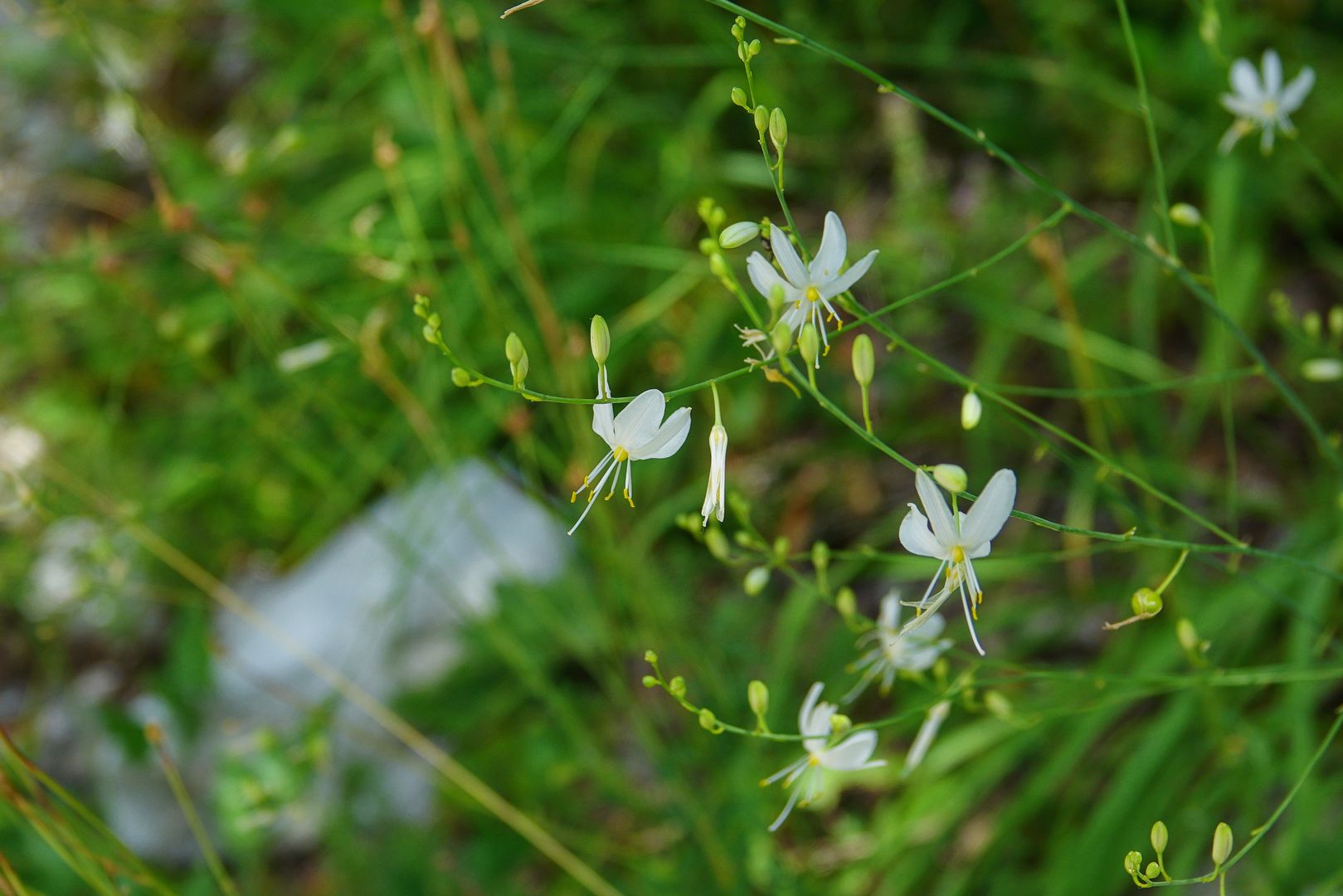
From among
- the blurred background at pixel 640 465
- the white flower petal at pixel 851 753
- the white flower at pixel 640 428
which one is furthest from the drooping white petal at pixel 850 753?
the white flower at pixel 640 428

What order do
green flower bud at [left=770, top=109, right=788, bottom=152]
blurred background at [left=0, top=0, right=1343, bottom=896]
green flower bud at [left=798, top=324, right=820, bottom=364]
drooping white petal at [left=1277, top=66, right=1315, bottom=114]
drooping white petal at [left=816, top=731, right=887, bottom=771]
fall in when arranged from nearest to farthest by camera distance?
green flower bud at [left=798, top=324, right=820, bottom=364] → green flower bud at [left=770, top=109, right=788, bottom=152] → drooping white petal at [left=816, top=731, right=887, bottom=771] → drooping white petal at [left=1277, top=66, right=1315, bottom=114] → blurred background at [left=0, top=0, right=1343, bottom=896]

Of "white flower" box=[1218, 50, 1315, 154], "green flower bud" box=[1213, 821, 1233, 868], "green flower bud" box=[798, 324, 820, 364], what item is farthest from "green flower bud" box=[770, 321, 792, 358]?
"white flower" box=[1218, 50, 1315, 154]

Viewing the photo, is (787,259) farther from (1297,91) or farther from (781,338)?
(1297,91)

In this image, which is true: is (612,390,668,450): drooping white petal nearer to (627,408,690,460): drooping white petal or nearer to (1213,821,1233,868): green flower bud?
(627,408,690,460): drooping white petal

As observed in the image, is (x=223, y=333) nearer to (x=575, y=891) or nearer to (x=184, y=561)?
(x=184, y=561)

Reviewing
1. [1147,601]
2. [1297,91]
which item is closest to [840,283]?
[1147,601]
